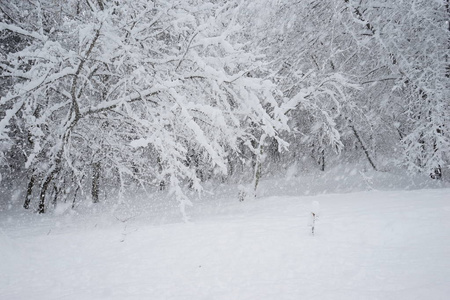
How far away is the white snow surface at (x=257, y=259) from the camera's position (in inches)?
121

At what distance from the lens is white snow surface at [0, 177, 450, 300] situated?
3.07 m

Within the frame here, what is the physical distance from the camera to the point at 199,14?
21.8 feet

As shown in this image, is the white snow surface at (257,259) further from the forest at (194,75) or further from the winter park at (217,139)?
the forest at (194,75)

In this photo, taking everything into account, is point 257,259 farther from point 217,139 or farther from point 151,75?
point 151,75

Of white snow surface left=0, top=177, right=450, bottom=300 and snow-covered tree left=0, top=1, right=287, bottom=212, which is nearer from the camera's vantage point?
white snow surface left=0, top=177, right=450, bottom=300

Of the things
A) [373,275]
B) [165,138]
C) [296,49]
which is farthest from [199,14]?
[373,275]

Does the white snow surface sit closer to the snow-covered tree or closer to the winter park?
the winter park

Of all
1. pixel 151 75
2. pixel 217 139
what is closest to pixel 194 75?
pixel 151 75

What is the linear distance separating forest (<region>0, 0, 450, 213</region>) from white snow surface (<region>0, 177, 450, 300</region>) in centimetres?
124

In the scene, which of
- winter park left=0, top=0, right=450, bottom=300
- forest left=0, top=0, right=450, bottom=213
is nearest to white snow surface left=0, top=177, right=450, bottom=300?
winter park left=0, top=0, right=450, bottom=300

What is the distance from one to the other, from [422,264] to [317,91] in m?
6.63

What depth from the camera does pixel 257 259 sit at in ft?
12.4

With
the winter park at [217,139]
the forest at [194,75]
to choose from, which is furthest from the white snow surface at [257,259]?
the forest at [194,75]

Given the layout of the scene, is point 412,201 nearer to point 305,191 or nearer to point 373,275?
point 373,275
